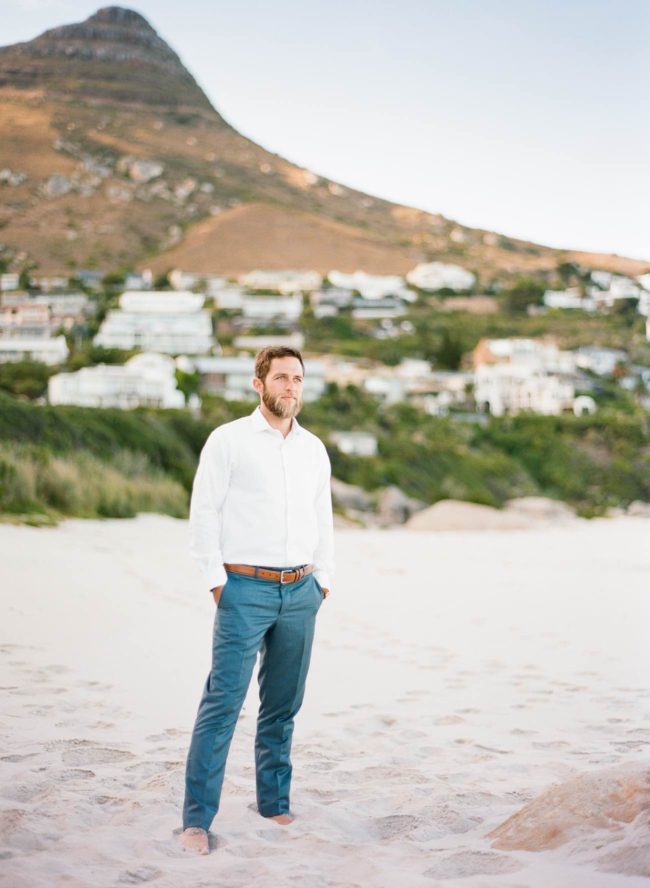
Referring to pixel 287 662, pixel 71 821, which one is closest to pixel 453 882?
pixel 287 662

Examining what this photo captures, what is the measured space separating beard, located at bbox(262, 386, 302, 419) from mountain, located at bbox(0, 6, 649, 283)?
3628 centimetres

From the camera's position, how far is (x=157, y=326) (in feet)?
233

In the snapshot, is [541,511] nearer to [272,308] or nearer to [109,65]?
[272,308]

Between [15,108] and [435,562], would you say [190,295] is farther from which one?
[435,562]

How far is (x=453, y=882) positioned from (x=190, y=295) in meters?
81.8

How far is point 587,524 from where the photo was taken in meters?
24.2

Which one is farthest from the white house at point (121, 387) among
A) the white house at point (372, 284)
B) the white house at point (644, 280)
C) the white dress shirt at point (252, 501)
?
the white house at point (644, 280)

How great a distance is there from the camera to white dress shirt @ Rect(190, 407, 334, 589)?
2.97 metres

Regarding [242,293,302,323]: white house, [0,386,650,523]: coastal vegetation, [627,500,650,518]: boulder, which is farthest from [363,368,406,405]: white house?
[242,293,302,323]: white house

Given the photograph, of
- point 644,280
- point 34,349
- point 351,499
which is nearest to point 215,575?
point 351,499

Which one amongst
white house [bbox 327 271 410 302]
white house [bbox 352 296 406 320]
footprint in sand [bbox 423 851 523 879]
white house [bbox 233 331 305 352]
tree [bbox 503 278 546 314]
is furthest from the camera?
white house [bbox 327 271 410 302]

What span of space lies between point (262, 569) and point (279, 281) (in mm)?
96642

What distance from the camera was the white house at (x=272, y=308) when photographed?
267ft

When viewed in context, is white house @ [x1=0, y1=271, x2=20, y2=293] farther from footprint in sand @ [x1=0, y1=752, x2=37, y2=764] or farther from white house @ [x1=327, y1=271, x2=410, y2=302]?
white house @ [x1=327, y1=271, x2=410, y2=302]
